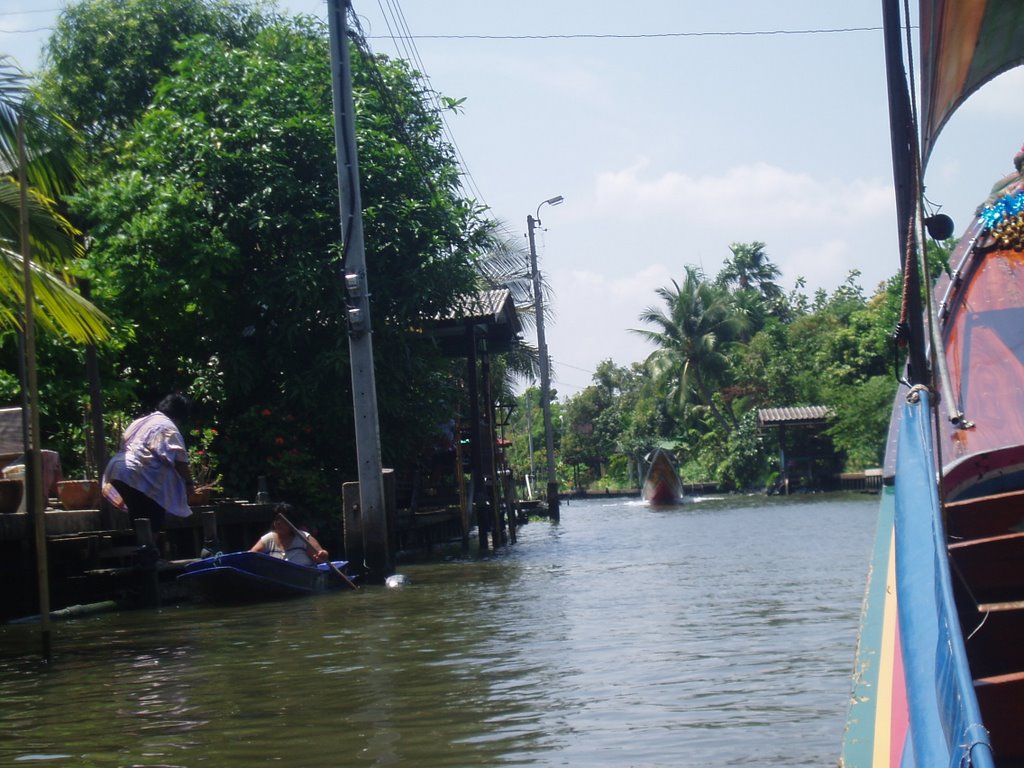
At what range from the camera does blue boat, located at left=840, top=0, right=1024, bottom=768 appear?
2.59m

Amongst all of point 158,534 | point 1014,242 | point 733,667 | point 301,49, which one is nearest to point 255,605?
point 158,534

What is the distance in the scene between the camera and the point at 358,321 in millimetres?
12906

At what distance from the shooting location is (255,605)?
1140 cm

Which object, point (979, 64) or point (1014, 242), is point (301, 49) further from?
point (979, 64)

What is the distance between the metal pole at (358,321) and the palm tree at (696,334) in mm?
35829

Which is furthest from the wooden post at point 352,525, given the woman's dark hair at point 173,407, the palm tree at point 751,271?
the palm tree at point 751,271

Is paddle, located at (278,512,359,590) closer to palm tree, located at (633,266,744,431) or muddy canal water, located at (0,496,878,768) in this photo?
muddy canal water, located at (0,496,878,768)

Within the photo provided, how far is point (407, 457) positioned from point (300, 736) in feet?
42.3

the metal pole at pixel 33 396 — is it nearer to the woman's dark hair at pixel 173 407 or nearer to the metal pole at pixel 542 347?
the woman's dark hair at pixel 173 407

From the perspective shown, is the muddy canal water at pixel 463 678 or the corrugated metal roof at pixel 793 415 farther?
the corrugated metal roof at pixel 793 415

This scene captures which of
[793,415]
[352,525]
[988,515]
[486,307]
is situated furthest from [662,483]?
[988,515]

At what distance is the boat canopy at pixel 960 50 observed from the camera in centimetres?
446

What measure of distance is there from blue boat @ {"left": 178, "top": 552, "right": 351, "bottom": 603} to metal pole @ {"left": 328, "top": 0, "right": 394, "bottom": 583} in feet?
3.98

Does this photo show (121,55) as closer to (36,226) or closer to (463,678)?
(36,226)
